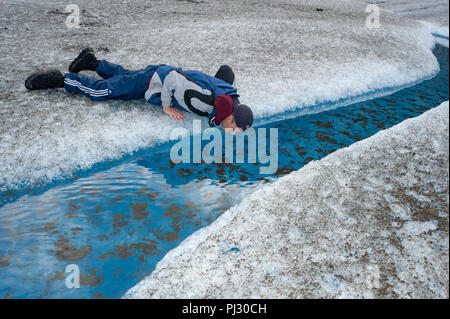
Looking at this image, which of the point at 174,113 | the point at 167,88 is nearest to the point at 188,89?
the point at 167,88

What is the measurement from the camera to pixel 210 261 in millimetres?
2994

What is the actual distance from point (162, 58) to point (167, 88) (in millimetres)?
2708

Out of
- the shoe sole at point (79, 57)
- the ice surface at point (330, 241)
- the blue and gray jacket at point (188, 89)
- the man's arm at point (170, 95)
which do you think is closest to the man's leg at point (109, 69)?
the shoe sole at point (79, 57)

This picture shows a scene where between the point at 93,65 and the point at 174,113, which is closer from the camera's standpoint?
the point at 174,113

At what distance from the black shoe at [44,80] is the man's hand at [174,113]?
2087 millimetres

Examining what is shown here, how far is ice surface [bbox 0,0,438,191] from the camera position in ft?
16.2

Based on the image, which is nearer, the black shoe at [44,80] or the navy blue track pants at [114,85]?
the navy blue track pants at [114,85]

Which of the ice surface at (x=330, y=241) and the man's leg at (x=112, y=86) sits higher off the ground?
the man's leg at (x=112, y=86)

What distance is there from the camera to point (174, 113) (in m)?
5.45

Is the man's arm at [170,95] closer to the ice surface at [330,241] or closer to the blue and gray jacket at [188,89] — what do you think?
the blue and gray jacket at [188,89]

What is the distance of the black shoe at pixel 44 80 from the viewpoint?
5.73 meters

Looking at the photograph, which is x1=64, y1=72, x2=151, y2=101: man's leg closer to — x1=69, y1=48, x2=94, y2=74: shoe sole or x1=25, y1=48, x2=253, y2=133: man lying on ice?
x1=25, y1=48, x2=253, y2=133: man lying on ice

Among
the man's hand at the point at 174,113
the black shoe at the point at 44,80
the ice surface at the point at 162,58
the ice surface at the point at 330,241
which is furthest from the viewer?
the black shoe at the point at 44,80

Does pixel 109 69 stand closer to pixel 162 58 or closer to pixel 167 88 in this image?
pixel 167 88
